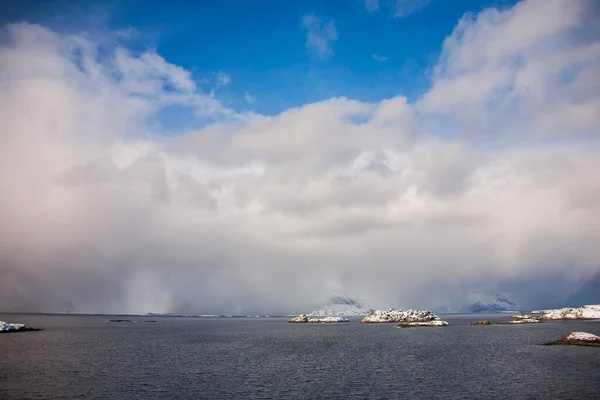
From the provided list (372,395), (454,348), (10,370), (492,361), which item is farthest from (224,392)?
(454,348)

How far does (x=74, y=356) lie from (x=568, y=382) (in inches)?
4486

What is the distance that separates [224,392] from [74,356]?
219ft

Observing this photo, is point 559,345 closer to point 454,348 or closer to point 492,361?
point 454,348

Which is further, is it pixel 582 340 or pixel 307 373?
pixel 582 340

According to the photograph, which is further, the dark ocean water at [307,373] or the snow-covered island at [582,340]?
the snow-covered island at [582,340]

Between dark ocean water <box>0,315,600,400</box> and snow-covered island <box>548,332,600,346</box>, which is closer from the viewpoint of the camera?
dark ocean water <box>0,315,600,400</box>

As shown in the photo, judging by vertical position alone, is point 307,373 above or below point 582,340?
below

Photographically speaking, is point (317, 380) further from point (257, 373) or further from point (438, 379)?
point (438, 379)

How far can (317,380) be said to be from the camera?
3051 inches

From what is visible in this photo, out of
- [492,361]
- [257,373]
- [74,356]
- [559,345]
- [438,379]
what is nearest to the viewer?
[438,379]

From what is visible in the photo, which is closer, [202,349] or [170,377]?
[170,377]

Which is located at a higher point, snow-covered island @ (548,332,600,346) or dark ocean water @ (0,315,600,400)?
snow-covered island @ (548,332,600,346)

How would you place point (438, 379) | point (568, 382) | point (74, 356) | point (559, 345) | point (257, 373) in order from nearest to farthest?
point (568, 382)
point (438, 379)
point (257, 373)
point (74, 356)
point (559, 345)

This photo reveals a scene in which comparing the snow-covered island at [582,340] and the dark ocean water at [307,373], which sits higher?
the snow-covered island at [582,340]
